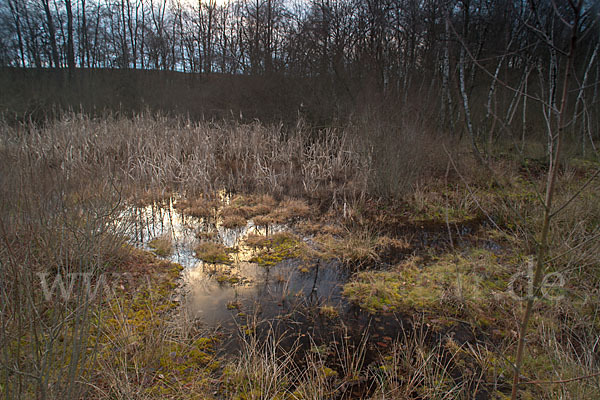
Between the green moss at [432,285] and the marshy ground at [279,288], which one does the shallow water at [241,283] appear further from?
the green moss at [432,285]

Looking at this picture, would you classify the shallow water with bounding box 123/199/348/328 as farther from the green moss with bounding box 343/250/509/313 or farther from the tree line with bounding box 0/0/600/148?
the tree line with bounding box 0/0/600/148

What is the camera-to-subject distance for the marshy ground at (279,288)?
1943mm

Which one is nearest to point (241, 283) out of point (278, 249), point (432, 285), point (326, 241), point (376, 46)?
point (278, 249)

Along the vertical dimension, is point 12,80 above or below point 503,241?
above

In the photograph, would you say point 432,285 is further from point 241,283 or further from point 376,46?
point 376,46

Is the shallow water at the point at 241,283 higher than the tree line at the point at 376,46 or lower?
lower

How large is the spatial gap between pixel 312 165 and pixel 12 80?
55.7 ft

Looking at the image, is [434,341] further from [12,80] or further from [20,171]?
[12,80]

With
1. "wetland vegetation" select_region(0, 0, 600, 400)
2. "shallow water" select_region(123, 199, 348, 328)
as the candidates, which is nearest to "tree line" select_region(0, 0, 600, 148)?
"wetland vegetation" select_region(0, 0, 600, 400)

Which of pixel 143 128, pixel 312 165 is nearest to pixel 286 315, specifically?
pixel 312 165

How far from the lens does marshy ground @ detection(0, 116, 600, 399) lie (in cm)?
194

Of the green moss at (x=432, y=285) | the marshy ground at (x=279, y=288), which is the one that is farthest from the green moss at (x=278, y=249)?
the green moss at (x=432, y=285)

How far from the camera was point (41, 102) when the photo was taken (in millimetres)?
14164

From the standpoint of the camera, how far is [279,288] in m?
3.67
